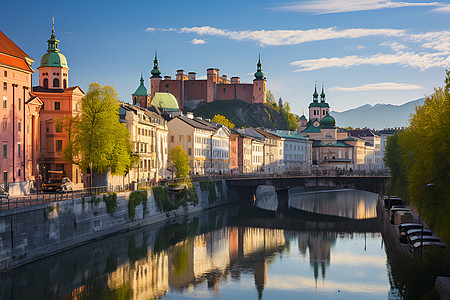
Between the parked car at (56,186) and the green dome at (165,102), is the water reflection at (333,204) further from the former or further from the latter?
the green dome at (165,102)

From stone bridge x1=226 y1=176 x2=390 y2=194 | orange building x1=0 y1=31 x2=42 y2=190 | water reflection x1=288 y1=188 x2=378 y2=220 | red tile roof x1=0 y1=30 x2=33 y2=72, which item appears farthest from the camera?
stone bridge x1=226 y1=176 x2=390 y2=194

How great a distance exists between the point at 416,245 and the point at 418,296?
9.18 m

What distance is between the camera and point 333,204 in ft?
370

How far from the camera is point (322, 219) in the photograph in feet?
287

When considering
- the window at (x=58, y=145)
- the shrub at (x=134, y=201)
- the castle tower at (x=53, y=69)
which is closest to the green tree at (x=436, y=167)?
the shrub at (x=134, y=201)

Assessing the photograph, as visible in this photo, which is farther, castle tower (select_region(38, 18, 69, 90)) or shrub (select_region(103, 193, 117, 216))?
castle tower (select_region(38, 18, 69, 90))

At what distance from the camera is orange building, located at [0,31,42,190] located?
62500 mm

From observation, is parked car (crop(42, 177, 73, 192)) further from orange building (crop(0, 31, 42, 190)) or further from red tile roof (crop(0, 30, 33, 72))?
red tile roof (crop(0, 30, 33, 72))

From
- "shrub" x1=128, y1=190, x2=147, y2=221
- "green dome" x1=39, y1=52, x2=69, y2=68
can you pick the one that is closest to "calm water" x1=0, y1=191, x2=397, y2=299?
"shrub" x1=128, y1=190, x2=147, y2=221

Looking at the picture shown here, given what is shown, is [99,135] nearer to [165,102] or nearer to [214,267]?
[214,267]

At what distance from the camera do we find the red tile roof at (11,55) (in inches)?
2451

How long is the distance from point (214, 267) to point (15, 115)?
1108 inches

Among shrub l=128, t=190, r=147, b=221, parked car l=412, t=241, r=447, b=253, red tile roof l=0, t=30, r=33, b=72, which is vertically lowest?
parked car l=412, t=241, r=447, b=253

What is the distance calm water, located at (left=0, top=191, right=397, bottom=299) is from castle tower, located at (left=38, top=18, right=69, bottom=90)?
23.9 m
